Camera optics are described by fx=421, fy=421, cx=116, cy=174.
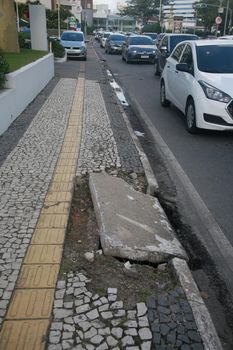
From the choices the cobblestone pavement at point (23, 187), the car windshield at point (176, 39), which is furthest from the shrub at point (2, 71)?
the car windshield at point (176, 39)

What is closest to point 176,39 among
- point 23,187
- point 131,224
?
point 23,187

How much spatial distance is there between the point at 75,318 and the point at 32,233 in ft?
4.38

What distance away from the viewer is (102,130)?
8.28 meters

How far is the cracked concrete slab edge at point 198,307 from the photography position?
2.90m

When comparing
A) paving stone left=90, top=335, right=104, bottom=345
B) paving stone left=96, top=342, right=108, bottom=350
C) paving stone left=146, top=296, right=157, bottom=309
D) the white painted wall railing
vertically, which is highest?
the white painted wall railing

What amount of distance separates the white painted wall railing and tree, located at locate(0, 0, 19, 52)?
4066mm

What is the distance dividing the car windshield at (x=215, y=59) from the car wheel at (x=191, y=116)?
0.72 metres

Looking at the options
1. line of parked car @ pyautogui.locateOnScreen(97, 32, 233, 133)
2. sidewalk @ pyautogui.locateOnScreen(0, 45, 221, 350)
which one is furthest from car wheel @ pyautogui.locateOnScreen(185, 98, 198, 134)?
sidewalk @ pyautogui.locateOnScreen(0, 45, 221, 350)

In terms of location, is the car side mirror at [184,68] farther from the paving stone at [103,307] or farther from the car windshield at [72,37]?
the car windshield at [72,37]

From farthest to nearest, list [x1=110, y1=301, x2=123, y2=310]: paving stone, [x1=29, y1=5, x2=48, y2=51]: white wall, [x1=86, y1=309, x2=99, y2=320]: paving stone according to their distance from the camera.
A: [x1=29, y1=5, x2=48, y2=51]: white wall
[x1=110, y1=301, x2=123, y2=310]: paving stone
[x1=86, y1=309, x2=99, y2=320]: paving stone

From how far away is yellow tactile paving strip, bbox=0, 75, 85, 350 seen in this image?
2867 mm

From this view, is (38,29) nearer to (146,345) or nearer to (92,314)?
(92,314)

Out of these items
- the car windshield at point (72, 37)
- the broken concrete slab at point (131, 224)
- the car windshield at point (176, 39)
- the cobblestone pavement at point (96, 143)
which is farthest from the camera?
the car windshield at point (72, 37)

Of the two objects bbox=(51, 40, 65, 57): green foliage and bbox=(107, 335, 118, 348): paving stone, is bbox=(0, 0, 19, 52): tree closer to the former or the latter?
bbox=(51, 40, 65, 57): green foliage
